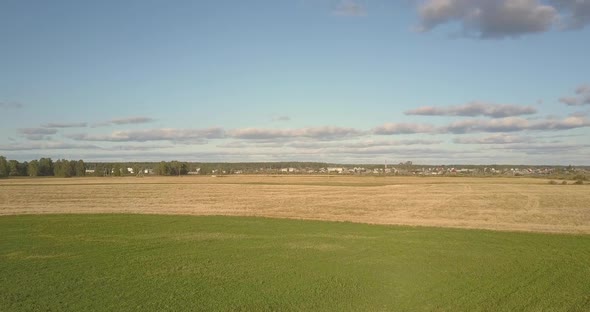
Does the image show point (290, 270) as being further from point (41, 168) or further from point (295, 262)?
point (41, 168)

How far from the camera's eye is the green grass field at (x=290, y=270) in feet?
48.5

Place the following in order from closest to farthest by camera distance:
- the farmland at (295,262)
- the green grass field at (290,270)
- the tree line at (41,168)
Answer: the green grass field at (290,270)
the farmland at (295,262)
the tree line at (41,168)

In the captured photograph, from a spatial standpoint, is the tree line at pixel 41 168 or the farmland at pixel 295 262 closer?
the farmland at pixel 295 262

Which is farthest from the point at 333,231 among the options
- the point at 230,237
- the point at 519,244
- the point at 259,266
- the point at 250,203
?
the point at 250,203

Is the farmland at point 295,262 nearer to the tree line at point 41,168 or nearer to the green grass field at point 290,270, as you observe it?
the green grass field at point 290,270

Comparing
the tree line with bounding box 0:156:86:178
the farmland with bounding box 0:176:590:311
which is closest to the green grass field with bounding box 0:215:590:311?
the farmland with bounding box 0:176:590:311

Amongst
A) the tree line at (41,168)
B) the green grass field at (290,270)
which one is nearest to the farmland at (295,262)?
the green grass field at (290,270)

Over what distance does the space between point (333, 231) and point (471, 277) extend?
51.3 feet

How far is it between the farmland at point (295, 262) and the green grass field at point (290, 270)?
0.06 m

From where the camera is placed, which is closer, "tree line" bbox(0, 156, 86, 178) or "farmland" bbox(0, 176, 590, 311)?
"farmland" bbox(0, 176, 590, 311)

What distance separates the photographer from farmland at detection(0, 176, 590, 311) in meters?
15.0

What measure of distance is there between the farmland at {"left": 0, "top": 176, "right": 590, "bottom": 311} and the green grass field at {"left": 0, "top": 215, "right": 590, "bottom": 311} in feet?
0.18

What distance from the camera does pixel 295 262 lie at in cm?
2153

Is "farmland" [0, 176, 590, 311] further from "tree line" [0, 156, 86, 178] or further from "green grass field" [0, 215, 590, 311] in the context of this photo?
"tree line" [0, 156, 86, 178]
